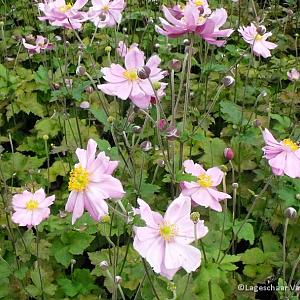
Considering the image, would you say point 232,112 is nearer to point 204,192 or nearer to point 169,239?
point 204,192

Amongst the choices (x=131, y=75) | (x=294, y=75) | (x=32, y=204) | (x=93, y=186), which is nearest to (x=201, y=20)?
(x=131, y=75)

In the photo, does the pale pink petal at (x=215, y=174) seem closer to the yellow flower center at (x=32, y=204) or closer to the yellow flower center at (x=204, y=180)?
the yellow flower center at (x=204, y=180)

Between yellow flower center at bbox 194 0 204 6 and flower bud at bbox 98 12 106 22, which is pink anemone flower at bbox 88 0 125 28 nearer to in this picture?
flower bud at bbox 98 12 106 22

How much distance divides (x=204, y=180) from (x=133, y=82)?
44 centimetres

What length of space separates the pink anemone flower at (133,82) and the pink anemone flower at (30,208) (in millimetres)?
564

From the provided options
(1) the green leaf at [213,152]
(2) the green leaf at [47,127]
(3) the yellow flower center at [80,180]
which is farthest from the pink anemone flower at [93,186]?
(2) the green leaf at [47,127]

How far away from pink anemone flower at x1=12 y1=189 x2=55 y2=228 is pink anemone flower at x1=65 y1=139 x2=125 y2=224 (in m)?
0.64

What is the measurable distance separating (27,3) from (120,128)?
2.88 metres

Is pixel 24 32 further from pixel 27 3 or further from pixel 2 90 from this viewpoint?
pixel 2 90

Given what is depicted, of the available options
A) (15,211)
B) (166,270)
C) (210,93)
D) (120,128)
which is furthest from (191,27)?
(210,93)

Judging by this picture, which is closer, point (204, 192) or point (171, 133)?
point (171, 133)

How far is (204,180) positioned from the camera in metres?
1.98

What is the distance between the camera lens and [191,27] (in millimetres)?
1833

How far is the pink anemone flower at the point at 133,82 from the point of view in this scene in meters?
1.91
